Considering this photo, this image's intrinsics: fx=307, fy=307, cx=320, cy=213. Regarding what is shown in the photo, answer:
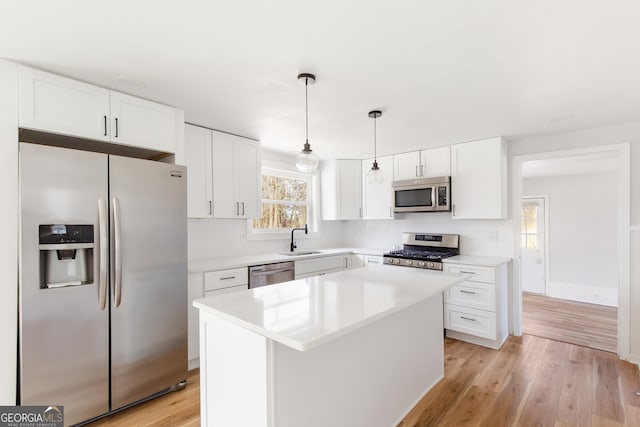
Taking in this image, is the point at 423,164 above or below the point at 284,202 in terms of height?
above

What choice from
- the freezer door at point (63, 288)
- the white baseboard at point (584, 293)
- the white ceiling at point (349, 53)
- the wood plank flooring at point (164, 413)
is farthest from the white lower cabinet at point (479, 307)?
the freezer door at point (63, 288)

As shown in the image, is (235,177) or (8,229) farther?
(235,177)

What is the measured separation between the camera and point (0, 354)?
5.70ft

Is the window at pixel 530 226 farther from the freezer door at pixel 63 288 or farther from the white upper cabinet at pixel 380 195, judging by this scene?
the freezer door at pixel 63 288

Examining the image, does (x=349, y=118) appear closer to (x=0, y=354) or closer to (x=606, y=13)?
(x=606, y=13)

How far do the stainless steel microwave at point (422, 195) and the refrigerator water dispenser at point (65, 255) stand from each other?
3421 millimetres

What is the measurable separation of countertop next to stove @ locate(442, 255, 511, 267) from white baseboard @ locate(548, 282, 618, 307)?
9.23 feet

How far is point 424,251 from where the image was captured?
4.22 m

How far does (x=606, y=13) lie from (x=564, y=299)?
5.36m

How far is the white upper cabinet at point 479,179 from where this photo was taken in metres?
3.46

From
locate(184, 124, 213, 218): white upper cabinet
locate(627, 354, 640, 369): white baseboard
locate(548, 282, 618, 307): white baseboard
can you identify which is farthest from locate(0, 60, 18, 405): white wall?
locate(548, 282, 618, 307): white baseboard

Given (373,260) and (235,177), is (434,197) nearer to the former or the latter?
(373,260)

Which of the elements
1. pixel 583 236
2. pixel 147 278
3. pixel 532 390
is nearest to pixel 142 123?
pixel 147 278

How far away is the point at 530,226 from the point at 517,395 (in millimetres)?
4400
